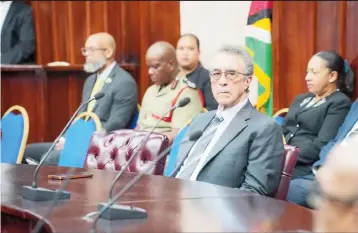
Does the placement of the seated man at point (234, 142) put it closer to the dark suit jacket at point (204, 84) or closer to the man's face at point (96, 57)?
the dark suit jacket at point (204, 84)

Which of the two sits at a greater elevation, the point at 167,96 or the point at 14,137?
the point at 167,96

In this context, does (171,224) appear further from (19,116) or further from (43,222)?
(19,116)

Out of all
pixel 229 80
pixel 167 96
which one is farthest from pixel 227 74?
pixel 167 96

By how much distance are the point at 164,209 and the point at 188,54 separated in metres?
2.95

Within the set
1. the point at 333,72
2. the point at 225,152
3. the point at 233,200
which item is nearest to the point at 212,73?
the point at 225,152

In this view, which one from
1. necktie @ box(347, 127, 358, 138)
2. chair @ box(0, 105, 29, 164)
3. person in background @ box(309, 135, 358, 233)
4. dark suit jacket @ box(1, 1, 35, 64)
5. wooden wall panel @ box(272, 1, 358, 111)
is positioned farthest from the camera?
dark suit jacket @ box(1, 1, 35, 64)

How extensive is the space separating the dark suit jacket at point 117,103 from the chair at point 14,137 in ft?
2.57

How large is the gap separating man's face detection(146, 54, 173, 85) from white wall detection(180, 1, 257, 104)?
3.04 ft

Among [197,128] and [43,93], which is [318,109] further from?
[43,93]

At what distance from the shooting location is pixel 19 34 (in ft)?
20.6

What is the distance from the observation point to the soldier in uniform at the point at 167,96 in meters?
4.36

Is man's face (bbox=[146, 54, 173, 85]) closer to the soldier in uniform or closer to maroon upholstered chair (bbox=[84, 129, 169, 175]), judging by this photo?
the soldier in uniform

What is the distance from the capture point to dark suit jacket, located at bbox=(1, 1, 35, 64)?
20.2 feet

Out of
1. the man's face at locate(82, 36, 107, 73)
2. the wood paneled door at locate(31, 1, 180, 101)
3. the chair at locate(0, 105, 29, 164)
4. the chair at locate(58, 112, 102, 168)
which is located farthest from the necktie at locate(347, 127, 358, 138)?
the wood paneled door at locate(31, 1, 180, 101)
